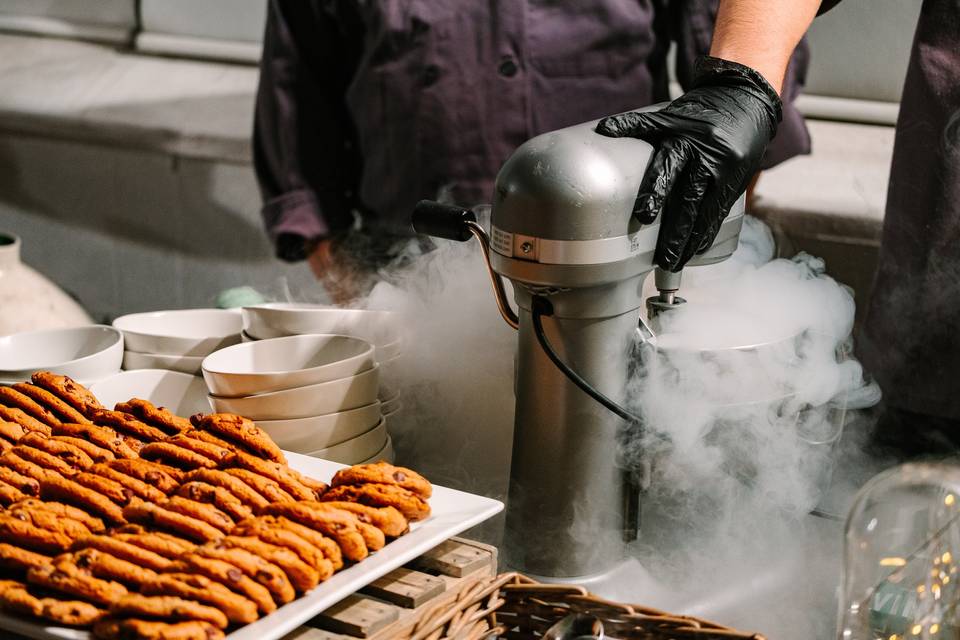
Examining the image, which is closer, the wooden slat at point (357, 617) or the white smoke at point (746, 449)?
the wooden slat at point (357, 617)

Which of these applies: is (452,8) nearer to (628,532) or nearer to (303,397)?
(303,397)

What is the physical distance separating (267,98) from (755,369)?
1.81m

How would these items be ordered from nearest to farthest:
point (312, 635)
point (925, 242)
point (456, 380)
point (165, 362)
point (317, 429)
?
point (312, 635) < point (317, 429) < point (456, 380) < point (165, 362) < point (925, 242)

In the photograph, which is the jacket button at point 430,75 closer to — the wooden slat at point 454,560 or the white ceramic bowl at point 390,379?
the white ceramic bowl at point 390,379

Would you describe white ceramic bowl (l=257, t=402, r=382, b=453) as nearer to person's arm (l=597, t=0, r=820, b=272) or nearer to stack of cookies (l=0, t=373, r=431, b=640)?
stack of cookies (l=0, t=373, r=431, b=640)

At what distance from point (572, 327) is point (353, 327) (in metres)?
0.43

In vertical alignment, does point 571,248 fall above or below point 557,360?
above

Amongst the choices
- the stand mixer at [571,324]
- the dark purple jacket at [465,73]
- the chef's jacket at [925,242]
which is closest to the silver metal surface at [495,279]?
the stand mixer at [571,324]

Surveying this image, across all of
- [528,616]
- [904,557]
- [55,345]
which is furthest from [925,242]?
[55,345]

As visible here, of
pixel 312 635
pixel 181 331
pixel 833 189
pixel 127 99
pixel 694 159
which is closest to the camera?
pixel 312 635

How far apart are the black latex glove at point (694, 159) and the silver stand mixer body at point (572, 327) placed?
2 cm

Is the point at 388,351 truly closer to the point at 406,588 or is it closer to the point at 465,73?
the point at 406,588

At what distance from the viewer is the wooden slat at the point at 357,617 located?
0.81 metres

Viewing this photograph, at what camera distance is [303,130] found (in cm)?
246
